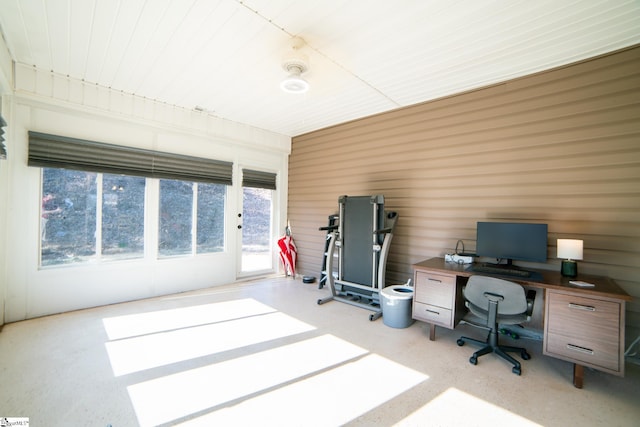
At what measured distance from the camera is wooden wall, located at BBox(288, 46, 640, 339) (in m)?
2.58

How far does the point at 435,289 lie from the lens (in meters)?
2.97

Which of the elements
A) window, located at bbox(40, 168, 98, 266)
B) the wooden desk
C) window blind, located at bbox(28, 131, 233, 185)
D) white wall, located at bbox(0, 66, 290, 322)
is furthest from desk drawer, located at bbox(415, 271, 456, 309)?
window, located at bbox(40, 168, 98, 266)

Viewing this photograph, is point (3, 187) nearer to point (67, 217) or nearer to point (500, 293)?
point (67, 217)

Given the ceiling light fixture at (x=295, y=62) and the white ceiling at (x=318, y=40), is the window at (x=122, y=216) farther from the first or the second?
the ceiling light fixture at (x=295, y=62)

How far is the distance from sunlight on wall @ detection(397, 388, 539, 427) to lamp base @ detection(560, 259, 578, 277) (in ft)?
4.89

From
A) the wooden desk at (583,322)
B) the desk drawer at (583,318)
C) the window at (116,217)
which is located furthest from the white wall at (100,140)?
the desk drawer at (583,318)

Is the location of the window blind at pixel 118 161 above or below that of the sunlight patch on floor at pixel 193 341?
above

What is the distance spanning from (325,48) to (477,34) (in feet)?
4.52

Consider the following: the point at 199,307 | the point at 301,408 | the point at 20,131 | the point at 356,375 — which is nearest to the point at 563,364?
the point at 356,375

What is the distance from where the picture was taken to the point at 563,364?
254 cm

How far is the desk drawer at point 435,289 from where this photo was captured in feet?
9.39

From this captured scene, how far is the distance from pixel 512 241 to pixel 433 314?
114 cm

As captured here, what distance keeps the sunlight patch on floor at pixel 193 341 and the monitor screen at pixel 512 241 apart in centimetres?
221

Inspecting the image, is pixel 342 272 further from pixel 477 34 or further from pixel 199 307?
pixel 477 34
